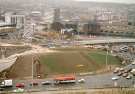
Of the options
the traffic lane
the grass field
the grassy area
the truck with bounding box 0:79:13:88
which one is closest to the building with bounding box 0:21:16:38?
the grass field

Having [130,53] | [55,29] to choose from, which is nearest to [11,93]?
[130,53]

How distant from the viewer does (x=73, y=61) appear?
39.8 ft

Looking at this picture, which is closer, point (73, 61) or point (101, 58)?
point (73, 61)

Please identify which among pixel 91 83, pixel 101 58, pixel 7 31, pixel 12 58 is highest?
pixel 7 31

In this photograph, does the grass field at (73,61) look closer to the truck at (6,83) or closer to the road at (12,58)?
the road at (12,58)

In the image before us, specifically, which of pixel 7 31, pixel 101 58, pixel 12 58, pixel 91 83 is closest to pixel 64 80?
pixel 91 83

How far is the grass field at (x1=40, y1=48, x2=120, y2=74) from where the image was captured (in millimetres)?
11438

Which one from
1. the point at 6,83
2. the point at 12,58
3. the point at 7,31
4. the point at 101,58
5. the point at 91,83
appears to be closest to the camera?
the point at 6,83

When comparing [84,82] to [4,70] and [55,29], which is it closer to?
[4,70]

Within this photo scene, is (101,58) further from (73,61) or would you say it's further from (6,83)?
(6,83)

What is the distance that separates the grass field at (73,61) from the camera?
1144cm

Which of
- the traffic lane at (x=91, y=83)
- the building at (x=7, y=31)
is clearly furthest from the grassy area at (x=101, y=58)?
the building at (x=7, y=31)

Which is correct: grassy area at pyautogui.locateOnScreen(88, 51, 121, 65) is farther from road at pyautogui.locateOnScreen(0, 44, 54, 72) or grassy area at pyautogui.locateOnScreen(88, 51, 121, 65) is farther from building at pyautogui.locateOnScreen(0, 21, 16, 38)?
building at pyautogui.locateOnScreen(0, 21, 16, 38)

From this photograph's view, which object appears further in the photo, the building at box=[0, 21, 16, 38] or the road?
the building at box=[0, 21, 16, 38]
